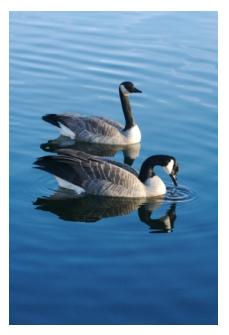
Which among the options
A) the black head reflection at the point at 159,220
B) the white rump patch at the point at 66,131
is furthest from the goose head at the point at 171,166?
the white rump patch at the point at 66,131

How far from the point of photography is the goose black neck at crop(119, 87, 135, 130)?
17.8 metres

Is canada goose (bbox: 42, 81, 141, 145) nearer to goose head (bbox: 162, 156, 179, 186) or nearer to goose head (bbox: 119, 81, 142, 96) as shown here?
goose head (bbox: 119, 81, 142, 96)

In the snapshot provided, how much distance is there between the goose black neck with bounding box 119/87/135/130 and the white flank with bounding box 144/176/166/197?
131 inches

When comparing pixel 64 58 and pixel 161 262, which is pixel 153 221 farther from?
pixel 64 58

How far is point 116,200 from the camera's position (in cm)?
1448

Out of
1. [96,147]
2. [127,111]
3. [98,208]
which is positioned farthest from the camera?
[127,111]

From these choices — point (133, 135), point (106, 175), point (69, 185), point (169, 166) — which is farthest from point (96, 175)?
point (133, 135)

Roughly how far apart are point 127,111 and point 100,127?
2.29 feet

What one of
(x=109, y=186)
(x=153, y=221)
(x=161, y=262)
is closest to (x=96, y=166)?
(x=109, y=186)

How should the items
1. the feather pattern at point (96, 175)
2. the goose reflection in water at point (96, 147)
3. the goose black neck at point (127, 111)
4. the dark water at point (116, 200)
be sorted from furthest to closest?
the goose black neck at point (127, 111), the goose reflection in water at point (96, 147), the feather pattern at point (96, 175), the dark water at point (116, 200)

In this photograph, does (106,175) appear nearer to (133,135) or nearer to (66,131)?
(133,135)

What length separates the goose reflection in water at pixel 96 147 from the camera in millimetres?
17000

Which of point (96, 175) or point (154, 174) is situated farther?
point (154, 174)

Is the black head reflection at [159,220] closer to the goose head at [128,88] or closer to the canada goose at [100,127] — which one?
the canada goose at [100,127]
